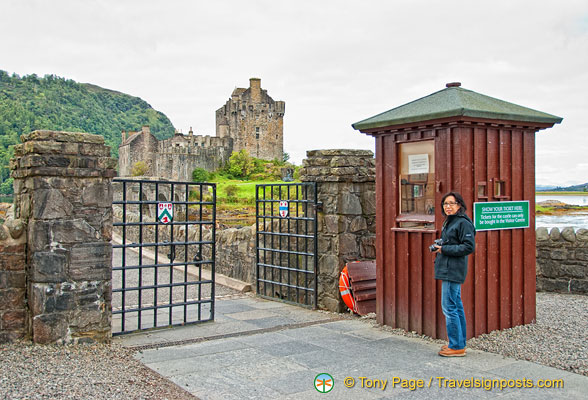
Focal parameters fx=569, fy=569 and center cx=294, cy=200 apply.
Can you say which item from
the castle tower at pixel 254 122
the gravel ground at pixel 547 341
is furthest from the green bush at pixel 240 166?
the gravel ground at pixel 547 341

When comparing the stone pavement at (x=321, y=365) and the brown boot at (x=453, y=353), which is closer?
the stone pavement at (x=321, y=365)

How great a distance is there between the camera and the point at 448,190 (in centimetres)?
667

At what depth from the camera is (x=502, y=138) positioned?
704 centimetres

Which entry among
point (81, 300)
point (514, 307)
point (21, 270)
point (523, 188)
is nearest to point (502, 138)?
point (523, 188)

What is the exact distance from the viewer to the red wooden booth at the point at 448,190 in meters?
6.70

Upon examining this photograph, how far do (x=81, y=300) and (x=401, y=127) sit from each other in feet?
14.5

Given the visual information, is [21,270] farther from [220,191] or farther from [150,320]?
[220,191]

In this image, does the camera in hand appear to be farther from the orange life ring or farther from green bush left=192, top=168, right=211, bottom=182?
green bush left=192, top=168, right=211, bottom=182

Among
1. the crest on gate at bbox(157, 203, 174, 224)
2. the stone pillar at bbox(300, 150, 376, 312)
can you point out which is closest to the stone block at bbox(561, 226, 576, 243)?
the stone pillar at bbox(300, 150, 376, 312)

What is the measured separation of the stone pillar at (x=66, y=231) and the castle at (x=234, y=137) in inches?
2986

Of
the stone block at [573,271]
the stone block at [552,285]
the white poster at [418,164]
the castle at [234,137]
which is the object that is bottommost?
the stone block at [552,285]

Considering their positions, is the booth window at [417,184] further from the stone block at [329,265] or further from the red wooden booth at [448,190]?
the stone block at [329,265]

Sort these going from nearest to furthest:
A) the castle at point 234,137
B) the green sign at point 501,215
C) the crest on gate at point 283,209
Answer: the green sign at point 501,215 → the crest on gate at point 283,209 → the castle at point 234,137

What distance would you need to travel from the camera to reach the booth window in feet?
23.2
